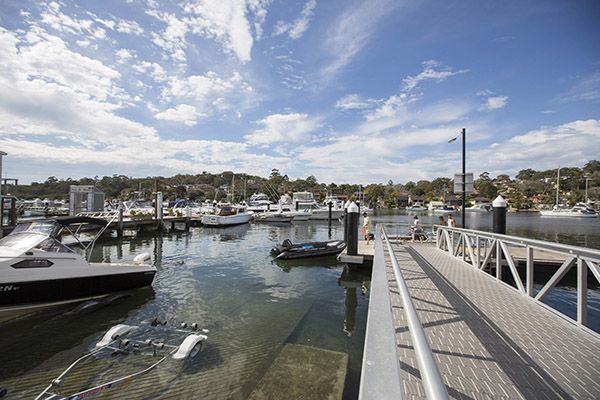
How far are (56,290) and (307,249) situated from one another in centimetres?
1020

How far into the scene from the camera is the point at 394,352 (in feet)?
4.17

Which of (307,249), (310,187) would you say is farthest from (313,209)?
(310,187)

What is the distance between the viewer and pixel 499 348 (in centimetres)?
327

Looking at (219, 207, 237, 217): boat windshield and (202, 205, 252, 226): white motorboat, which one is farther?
(219, 207, 237, 217): boat windshield

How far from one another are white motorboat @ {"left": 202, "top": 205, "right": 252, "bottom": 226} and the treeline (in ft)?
142

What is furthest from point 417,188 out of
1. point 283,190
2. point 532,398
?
point 532,398

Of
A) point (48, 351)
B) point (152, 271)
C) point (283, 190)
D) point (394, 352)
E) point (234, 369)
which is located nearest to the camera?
point (394, 352)

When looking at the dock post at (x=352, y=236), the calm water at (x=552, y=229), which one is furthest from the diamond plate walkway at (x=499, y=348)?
the calm water at (x=552, y=229)

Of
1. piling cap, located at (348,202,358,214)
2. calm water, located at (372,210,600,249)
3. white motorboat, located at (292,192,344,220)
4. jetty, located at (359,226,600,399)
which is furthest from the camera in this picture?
white motorboat, located at (292,192,344,220)

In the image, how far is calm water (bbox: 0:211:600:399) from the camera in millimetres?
4836

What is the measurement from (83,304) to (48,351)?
240 centimetres

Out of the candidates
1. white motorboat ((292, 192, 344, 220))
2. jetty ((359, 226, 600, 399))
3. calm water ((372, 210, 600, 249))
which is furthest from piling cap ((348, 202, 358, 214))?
white motorboat ((292, 192, 344, 220))

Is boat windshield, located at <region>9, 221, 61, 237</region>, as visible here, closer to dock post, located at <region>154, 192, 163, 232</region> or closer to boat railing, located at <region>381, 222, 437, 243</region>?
boat railing, located at <region>381, 222, 437, 243</region>

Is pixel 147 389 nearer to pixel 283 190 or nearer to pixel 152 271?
pixel 152 271
